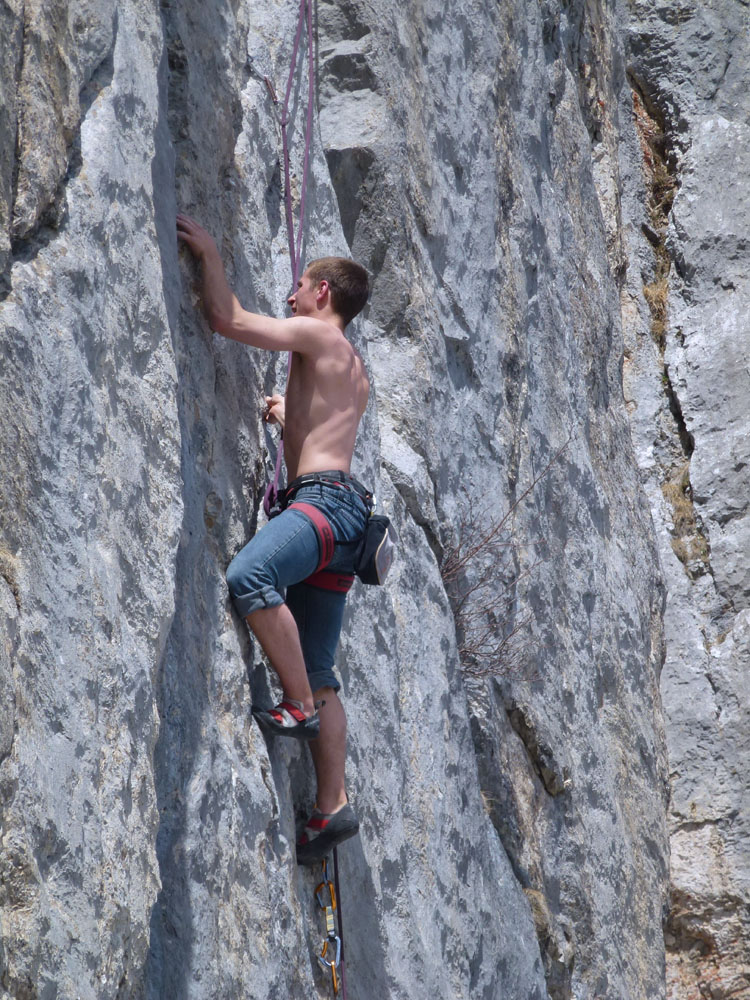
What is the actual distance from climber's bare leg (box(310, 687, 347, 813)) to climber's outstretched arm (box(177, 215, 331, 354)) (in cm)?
118

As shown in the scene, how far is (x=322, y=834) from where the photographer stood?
4238mm

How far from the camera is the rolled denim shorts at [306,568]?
13.1 ft

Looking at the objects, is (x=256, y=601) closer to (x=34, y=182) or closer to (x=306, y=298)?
(x=306, y=298)

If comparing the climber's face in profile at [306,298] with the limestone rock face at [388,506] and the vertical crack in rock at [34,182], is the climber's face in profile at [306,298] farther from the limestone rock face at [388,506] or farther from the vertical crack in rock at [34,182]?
the vertical crack in rock at [34,182]

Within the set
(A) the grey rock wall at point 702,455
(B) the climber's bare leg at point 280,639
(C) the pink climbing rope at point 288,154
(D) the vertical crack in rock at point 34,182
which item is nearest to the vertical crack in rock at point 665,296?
(A) the grey rock wall at point 702,455

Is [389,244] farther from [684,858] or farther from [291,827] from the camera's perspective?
[684,858]

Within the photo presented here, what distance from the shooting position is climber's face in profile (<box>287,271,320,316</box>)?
4.51m

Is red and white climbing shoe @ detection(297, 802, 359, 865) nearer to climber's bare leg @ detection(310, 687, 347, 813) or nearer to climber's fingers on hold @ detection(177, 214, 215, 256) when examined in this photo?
climber's bare leg @ detection(310, 687, 347, 813)

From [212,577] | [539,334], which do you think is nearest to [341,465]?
[212,577]

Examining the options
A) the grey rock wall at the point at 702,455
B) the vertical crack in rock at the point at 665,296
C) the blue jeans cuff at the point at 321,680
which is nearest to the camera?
the blue jeans cuff at the point at 321,680

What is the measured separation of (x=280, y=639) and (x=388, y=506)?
166cm

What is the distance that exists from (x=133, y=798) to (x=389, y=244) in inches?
139

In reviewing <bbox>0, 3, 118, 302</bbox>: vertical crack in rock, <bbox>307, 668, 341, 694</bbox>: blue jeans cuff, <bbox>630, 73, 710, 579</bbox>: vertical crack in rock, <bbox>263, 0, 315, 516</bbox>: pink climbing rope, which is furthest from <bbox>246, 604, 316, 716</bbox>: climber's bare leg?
<bbox>630, 73, 710, 579</bbox>: vertical crack in rock

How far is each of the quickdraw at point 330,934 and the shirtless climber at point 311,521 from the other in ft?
0.64
